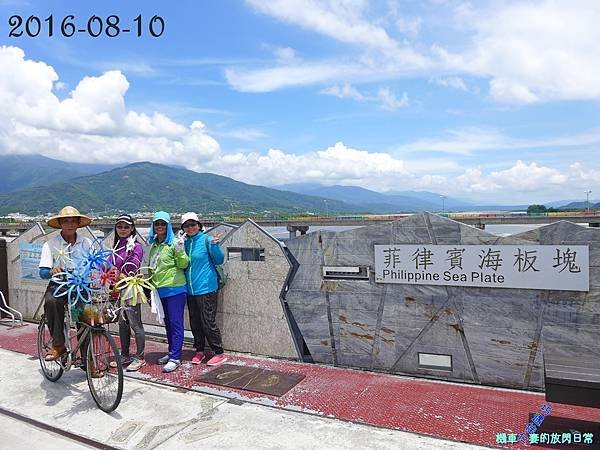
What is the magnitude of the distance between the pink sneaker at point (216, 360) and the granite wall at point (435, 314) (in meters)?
0.93

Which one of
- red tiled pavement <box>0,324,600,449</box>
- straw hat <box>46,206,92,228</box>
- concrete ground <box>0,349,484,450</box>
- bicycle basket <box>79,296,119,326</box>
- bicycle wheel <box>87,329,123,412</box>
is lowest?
concrete ground <box>0,349,484,450</box>

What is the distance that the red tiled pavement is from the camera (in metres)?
3.22

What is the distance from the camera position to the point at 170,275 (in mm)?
4594

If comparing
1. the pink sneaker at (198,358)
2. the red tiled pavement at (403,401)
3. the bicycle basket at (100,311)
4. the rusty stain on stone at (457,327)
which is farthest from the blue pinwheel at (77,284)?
the rusty stain on stone at (457,327)

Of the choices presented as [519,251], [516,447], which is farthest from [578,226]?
[516,447]

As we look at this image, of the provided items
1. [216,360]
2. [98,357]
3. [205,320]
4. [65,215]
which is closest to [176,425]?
[98,357]

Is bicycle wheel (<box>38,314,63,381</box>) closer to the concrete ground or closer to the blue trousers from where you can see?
the concrete ground

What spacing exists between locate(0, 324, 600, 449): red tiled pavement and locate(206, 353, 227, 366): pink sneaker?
12 cm

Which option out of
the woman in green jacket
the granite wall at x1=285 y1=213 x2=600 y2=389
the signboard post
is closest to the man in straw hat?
the woman in green jacket

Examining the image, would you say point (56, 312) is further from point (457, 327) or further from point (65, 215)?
point (457, 327)

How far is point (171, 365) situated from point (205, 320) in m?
0.57

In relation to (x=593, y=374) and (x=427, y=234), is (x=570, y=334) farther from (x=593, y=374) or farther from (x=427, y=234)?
(x=427, y=234)

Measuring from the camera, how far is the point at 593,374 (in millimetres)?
2879

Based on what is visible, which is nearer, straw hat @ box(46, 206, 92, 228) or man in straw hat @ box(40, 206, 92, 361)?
man in straw hat @ box(40, 206, 92, 361)
